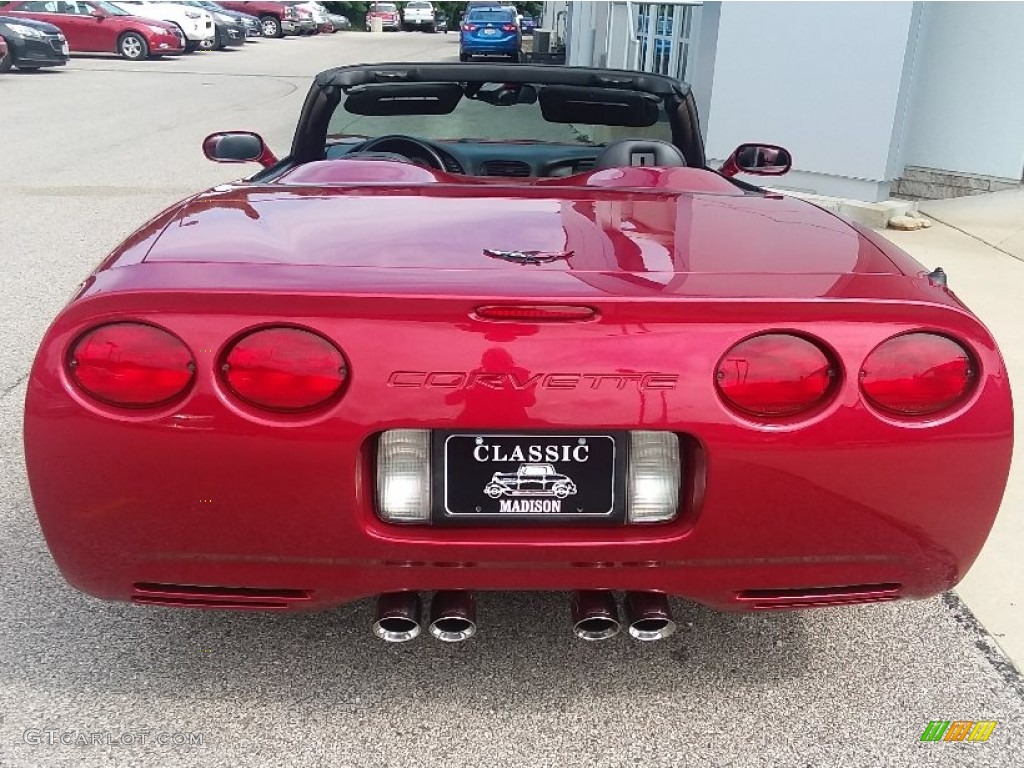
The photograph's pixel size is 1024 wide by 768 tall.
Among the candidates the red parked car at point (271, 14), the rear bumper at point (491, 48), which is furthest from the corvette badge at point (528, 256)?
the red parked car at point (271, 14)

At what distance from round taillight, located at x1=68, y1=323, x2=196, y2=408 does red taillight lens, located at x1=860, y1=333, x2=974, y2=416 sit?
1.30 meters

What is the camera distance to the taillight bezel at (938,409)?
1933 millimetres

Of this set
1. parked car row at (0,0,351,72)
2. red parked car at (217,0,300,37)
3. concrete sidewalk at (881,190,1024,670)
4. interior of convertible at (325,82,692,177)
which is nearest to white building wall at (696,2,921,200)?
concrete sidewalk at (881,190,1024,670)

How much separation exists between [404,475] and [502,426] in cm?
23

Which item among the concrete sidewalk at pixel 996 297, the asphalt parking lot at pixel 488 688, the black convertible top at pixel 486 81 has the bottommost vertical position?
the concrete sidewalk at pixel 996 297

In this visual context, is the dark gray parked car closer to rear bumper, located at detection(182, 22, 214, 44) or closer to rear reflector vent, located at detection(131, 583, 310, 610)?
rear bumper, located at detection(182, 22, 214, 44)

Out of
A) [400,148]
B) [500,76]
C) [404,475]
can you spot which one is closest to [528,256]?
[404,475]

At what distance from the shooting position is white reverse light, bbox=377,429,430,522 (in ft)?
6.31

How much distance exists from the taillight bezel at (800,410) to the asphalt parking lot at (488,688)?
745 mm

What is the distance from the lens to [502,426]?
1860 millimetres

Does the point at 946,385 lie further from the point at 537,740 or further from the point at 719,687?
the point at 537,740

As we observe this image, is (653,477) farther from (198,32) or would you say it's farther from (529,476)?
(198,32)

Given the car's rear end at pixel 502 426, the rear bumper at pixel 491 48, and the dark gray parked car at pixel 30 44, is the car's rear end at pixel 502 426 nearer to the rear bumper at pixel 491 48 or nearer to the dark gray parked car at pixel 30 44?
the dark gray parked car at pixel 30 44

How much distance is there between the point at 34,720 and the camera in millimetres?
2195
